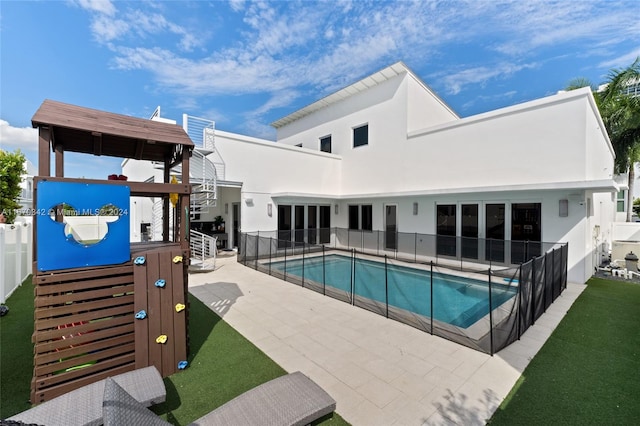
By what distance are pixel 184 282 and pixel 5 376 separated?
249cm

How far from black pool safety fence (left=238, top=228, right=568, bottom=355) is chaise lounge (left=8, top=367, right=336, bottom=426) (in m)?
3.16

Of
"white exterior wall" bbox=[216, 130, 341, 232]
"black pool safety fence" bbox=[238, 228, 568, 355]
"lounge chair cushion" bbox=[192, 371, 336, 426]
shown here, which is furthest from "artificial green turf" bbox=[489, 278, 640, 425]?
"white exterior wall" bbox=[216, 130, 341, 232]

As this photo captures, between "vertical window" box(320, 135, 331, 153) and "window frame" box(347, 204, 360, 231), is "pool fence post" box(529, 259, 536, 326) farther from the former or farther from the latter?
"vertical window" box(320, 135, 331, 153)

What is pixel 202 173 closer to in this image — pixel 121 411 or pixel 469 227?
pixel 121 411

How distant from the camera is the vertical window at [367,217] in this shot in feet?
49.3

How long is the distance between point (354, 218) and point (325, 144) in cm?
534

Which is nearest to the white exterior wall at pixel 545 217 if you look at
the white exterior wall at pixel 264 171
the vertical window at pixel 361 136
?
the vertical window at pixel 361 136

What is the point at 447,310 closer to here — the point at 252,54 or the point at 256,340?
the point at 256,340

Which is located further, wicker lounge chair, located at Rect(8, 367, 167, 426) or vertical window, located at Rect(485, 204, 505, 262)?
vertical window, located at Rect(485, 204, 505, 262)

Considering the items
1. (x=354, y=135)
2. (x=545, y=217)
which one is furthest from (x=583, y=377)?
(x=354, y=135)

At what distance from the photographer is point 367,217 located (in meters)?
15.3

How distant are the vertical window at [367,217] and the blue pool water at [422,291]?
22.0 feet

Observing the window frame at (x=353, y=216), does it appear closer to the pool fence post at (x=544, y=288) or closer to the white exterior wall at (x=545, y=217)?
the white exterior wall at (x=545, y=217)

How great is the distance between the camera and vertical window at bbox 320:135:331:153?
1753 cm
